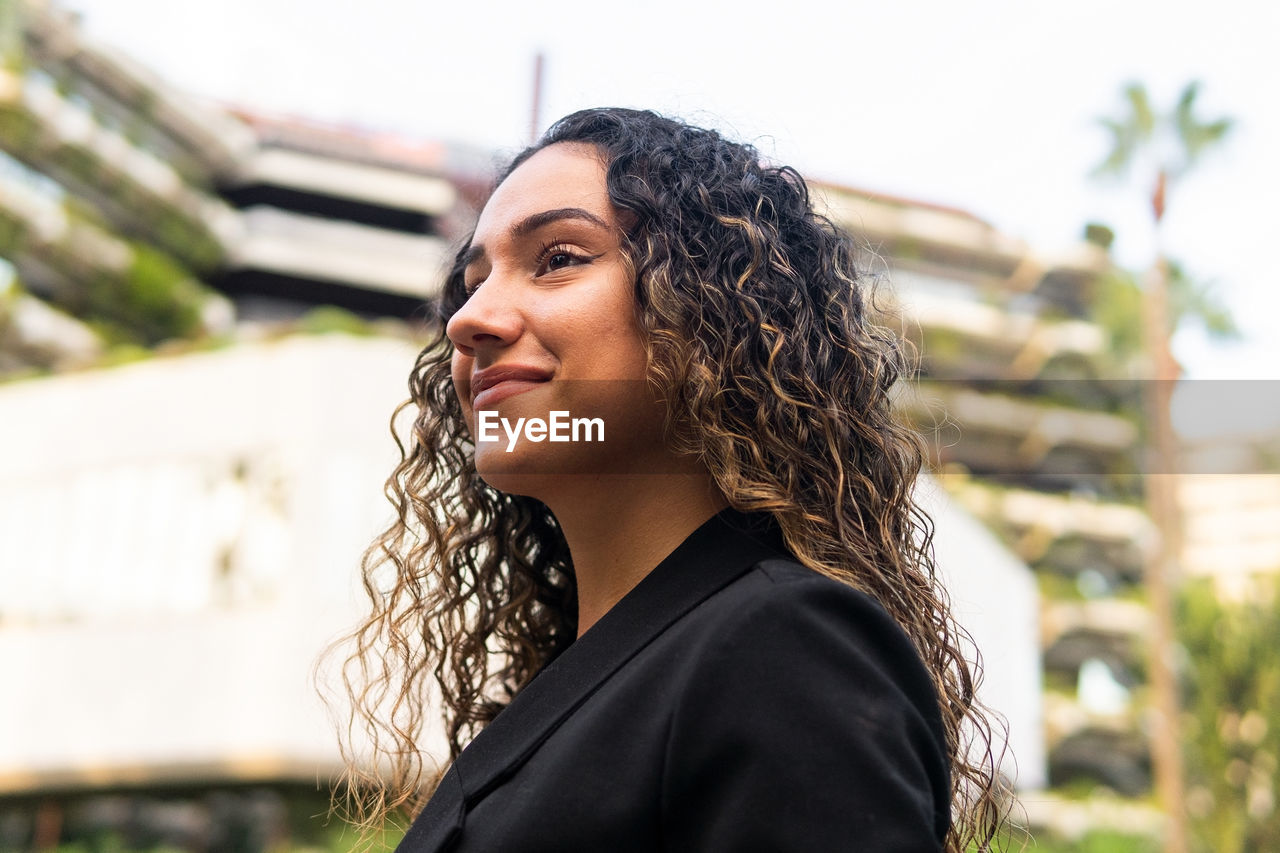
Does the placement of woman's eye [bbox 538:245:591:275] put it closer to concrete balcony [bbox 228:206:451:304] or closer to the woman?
the woman

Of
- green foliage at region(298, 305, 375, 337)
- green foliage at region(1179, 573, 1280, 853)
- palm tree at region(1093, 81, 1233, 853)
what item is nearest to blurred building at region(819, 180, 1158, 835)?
palm tree at region(1093, 81, 1233, 853)

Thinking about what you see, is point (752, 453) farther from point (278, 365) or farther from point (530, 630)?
point (278, 365)

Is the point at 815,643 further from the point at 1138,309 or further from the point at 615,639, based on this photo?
the point at 1138,309

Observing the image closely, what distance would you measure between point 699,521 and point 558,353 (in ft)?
0.95

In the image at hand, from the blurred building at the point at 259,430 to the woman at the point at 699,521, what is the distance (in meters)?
0.43

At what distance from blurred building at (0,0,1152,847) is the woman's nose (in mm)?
756

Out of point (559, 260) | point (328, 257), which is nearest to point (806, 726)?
point (559, 260)

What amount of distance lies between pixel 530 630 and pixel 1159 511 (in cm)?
2620

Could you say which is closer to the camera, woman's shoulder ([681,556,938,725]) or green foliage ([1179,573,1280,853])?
woman's shoulder ([681,556,938,725])

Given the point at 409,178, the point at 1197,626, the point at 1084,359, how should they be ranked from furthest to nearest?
the point at 1084,359, the point at 409,178, the point at 1197,626

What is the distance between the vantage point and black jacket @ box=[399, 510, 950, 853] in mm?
1268

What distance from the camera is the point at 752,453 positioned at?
172 cm

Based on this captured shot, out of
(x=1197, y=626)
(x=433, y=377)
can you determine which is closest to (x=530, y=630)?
(x=433, y=377)

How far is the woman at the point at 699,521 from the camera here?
1.33 meters
